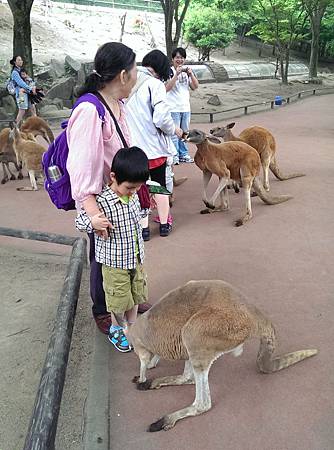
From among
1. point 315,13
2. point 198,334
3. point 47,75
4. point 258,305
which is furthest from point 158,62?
point 315,13

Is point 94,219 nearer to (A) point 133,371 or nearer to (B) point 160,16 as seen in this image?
(A) point 133,371

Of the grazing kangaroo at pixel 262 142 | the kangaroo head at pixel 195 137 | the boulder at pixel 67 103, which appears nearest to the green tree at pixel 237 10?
the boulder at pixel 67 103

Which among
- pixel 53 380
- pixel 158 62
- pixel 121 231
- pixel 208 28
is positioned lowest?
pixel 53 380

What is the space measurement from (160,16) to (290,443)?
31.0 m

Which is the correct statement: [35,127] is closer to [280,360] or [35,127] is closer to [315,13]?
[280,360]

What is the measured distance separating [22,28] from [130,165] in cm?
1016

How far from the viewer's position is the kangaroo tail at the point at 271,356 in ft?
7.34

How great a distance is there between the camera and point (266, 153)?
5383 millimetres

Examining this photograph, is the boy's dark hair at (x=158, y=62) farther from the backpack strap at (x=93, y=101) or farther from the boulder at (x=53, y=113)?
the boulder at (x=53, y=113)

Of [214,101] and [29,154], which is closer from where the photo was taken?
[29,154]

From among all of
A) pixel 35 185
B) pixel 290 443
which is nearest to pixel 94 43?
pixel 35 185

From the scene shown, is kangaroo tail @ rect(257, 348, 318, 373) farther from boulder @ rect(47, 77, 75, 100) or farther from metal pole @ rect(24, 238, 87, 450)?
boulder @ rect(47, 77, 75, 100)

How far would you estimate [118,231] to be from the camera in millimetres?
2400

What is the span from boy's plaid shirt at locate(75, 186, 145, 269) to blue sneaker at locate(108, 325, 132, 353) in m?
0.48
